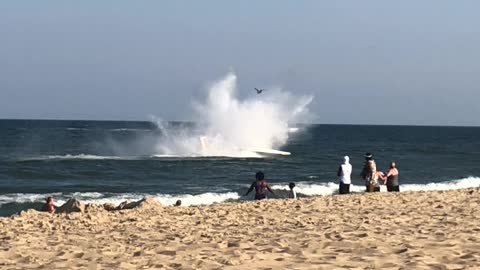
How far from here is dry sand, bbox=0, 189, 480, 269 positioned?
7.11 meters

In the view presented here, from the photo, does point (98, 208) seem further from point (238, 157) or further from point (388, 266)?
point (238, 157)

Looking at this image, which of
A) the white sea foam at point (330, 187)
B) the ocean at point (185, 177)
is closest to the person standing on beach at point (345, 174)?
the ocean at point (185, 177)

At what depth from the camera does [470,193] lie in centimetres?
1555

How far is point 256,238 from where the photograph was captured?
866 cm

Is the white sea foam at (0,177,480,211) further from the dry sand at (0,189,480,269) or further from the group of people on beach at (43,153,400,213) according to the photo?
the dry sand at (0,189,480,269)

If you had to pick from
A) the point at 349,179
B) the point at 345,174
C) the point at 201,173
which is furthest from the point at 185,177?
the point at 345,174

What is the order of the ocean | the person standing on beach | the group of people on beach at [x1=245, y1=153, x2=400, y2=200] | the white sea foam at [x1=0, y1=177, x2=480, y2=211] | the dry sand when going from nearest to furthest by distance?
the dry sand, the group of people on beach at [x1=245, y1=153, x2=400, y2=200], the person standing on beach, the white sea foam at [x1=0, y1=177, x2=480, y2=211], the ocean

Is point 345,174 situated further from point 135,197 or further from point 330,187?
point 330,187

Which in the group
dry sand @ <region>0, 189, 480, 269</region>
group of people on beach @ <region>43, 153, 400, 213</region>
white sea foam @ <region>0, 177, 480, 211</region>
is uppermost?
white sea foam @ <region>0, 177, 480, 211</region>

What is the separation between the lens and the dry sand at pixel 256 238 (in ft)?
23.3

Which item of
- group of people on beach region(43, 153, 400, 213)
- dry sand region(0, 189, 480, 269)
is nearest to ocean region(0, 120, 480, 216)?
A: group of people on beach region(43, 153, 400, 213)

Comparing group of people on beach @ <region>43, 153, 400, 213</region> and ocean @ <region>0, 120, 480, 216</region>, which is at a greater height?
ocean @ <region>0, 120, 480, 216</region>

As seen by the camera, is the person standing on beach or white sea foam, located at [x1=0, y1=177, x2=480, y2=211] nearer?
the person standing on beach

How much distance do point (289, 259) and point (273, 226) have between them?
117 inches
